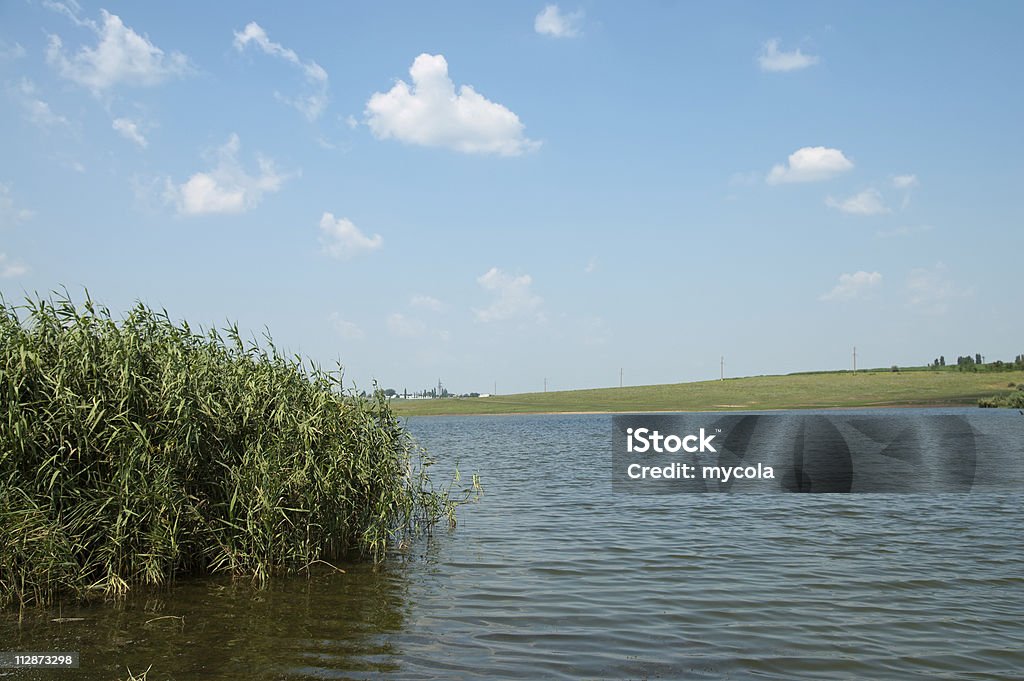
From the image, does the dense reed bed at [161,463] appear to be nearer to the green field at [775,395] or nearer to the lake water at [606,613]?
the lake water at [606,613]

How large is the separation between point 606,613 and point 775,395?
470 feet

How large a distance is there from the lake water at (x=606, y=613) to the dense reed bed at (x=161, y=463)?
0.67 metres

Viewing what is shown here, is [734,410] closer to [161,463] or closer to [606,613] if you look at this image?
[606,613]

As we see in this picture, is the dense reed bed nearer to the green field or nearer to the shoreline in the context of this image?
the shoreline

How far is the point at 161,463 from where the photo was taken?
40.7ft

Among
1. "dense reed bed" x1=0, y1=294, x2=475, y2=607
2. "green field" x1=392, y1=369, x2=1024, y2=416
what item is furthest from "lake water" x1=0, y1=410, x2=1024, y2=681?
"green field" x1=392, y1=369, x2=1024, y2=416

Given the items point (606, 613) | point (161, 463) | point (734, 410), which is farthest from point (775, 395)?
point (161, 463)

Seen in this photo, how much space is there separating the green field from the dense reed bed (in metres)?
125

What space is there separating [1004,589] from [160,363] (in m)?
16.0

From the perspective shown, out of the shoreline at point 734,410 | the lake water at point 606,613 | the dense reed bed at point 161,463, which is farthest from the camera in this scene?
the shoreline at point 734,410

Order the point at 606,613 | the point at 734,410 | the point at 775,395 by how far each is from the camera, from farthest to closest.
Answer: the point at 775,395, the point at 734,410, the point at 606,613

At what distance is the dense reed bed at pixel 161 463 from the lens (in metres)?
11.6

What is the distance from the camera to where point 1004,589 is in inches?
544

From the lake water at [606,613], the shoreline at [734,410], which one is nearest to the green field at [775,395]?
the shoreline at [734,410]
